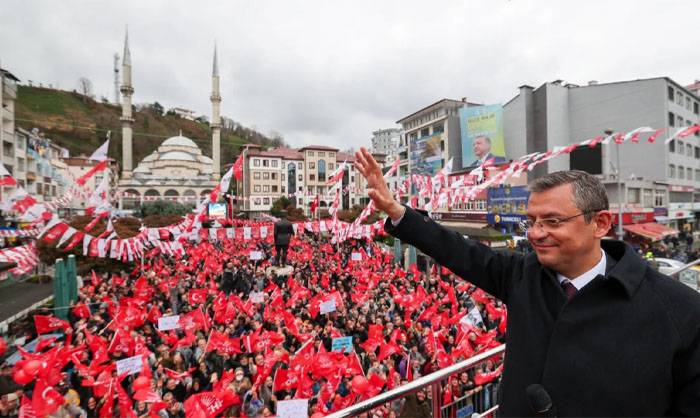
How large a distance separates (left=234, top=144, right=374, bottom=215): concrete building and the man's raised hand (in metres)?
59.7

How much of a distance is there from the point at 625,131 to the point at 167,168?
240ft

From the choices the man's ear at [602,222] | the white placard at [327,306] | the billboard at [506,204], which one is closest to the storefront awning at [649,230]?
the billboard at [506,204]

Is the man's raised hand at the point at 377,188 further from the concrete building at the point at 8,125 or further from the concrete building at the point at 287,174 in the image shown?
the concrete building at the point at 287,174

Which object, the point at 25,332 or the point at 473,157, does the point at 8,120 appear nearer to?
the point at 25,332

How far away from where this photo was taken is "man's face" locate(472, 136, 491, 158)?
137 ft

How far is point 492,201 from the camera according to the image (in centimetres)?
3000

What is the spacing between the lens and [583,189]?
153cm

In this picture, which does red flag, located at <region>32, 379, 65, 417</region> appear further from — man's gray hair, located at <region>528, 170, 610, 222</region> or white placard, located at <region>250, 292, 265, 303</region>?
man's gray hair, located at <region>528, 170, 610, 222</region>

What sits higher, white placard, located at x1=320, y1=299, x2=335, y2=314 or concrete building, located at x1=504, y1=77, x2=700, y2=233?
concrete building, located at x1=504, y1=77, x2=700, y2=233

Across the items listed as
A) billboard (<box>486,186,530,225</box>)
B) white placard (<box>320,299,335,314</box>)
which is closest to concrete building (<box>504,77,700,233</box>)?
billboard (<box>486,186,530,225</box>)

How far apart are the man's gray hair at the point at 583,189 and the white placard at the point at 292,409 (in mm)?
4247

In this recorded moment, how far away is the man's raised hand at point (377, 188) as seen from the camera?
6.16ft

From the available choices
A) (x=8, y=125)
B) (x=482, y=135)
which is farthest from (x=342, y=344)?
(x=8, y=125)

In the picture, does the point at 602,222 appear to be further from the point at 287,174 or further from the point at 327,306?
the point at 287,174
